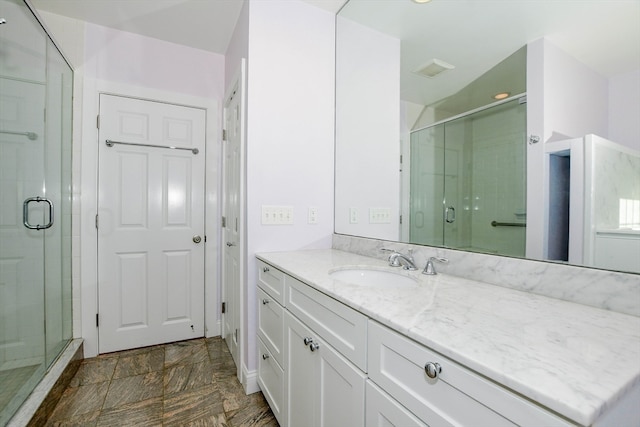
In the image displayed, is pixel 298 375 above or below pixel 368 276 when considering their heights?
below

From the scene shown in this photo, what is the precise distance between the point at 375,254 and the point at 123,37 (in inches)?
99.8

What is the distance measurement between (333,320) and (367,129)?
4.34 ft

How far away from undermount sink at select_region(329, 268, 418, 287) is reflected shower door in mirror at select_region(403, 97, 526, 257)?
25 cm

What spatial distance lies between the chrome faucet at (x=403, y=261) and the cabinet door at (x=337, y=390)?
0.55m

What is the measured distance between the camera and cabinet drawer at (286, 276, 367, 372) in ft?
2.68

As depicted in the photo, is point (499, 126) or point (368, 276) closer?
point (499, 126)

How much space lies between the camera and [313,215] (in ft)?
6.32

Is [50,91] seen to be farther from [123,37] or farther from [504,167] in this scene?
Answer: [504,167]

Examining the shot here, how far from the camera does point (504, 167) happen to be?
108 centimetres

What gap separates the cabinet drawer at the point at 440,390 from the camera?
1.52 feet

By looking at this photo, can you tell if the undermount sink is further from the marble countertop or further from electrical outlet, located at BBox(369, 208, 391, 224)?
electrical outlet, located at BBox(369, 208, 391, 224)

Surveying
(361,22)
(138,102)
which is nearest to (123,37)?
(138,102)

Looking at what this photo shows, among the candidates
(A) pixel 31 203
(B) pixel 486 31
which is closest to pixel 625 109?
(B) pixel 486 31

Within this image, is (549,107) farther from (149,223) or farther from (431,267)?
(149,223)
